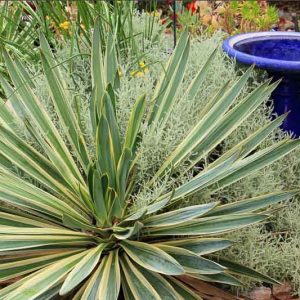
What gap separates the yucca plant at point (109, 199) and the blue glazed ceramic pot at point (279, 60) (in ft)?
0.81

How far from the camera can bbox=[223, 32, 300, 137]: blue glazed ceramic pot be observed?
8.46 feet

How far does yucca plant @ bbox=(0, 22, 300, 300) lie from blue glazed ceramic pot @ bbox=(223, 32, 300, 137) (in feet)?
0.81

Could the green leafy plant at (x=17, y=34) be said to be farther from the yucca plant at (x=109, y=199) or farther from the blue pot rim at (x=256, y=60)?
the blue pot rim at (x=256, y=60)

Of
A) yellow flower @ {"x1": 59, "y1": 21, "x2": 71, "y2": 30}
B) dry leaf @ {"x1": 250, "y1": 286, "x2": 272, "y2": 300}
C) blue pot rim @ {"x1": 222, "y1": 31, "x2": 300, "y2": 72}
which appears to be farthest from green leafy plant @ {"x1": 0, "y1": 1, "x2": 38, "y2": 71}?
dry leaf @ {"x1": 250, "y1": 286, "x2": 272, "y2": 300}

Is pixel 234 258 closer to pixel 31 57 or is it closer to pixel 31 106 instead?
pixel 31 106

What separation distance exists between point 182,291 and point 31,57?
1771 mm

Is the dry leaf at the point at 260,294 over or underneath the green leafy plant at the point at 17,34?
underneath

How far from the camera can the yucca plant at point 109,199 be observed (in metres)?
1.90

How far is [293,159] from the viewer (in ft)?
8.59

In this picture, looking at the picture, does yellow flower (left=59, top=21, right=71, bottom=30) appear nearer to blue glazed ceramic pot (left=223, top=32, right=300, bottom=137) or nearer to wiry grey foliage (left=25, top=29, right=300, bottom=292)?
wiry grey foliage (left=25, top=29, right=300, bottom=292)

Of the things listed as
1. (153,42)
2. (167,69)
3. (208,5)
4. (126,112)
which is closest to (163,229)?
(126,112)

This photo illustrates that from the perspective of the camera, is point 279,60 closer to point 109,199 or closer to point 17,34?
point 109,199

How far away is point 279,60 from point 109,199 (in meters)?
1.14

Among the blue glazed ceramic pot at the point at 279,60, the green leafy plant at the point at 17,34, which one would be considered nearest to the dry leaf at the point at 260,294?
the blue glazed ceramic pot at the point at 279,60
